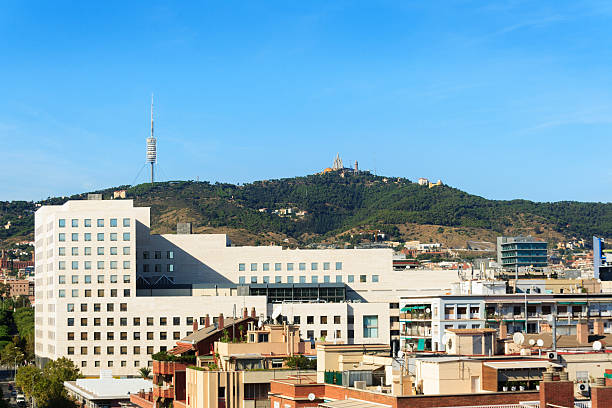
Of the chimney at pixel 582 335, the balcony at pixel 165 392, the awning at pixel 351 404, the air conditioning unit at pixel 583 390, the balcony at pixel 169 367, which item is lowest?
the balcony at pixel 165 392

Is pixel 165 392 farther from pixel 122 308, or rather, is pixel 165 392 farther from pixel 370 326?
pixel 370 326

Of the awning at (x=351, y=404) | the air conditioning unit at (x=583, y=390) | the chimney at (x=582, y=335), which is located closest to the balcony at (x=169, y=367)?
the chimney at (x=582, y=335)

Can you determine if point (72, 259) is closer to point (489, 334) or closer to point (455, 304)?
point (455, 304)

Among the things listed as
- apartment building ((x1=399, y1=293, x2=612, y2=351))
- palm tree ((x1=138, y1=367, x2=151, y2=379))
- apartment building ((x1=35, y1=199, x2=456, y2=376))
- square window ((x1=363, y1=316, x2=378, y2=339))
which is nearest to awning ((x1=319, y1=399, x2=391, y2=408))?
apartment building ((x1=399, y1=293, x2=612, y2=351))

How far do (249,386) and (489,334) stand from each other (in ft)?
64.9

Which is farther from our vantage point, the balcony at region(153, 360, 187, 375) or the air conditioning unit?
the balcony at region(153, 360, 187, 375)

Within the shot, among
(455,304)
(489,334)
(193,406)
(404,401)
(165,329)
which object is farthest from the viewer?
(165,329)

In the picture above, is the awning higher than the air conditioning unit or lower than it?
lower

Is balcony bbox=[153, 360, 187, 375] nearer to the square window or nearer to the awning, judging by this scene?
the awning

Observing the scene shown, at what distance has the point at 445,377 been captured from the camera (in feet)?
179

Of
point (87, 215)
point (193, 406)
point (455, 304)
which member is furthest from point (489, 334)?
point (87, 215)

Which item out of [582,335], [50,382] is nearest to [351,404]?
[582,335]

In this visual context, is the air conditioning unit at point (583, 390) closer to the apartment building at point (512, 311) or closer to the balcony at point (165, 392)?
the balcony at point (165, 392)

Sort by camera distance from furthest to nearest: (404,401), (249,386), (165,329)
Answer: (165,329) → (249,386) → (404,401)
